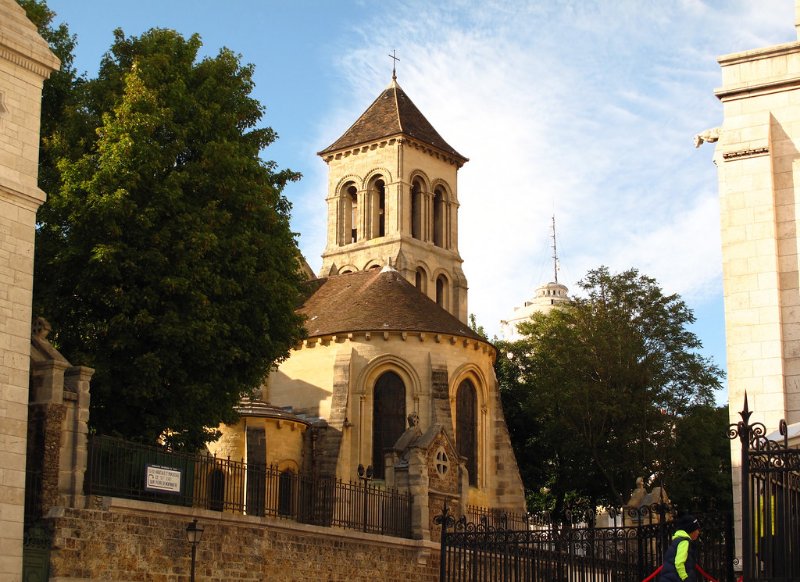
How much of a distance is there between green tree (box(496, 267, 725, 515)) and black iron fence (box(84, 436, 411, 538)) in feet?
52.5

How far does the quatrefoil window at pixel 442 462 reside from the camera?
3684 cm

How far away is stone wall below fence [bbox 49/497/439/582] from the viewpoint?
20781mm

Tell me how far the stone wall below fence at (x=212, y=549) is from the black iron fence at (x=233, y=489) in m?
0.54

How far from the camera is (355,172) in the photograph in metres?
64.4

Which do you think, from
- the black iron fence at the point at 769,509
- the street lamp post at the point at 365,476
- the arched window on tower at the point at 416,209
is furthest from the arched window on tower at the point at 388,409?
the black iron fence at the point at 769,509

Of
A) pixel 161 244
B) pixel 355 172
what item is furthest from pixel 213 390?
pixel 355 172

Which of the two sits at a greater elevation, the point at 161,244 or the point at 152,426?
the point at 161,244

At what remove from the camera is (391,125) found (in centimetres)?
6375

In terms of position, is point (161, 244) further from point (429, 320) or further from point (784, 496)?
point (429, 320)

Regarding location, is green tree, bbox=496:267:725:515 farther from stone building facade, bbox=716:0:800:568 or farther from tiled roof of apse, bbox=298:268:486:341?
stone building facade, bbox=716:0:800:568

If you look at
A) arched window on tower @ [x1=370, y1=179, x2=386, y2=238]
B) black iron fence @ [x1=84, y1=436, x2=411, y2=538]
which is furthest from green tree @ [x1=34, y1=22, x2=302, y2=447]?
arched window on tower @ [x1=370, y1=179, x2=386, y2=238]

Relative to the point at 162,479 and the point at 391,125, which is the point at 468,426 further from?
the point at 391,125

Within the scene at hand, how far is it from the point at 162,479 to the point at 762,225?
11.7 m

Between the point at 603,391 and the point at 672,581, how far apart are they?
33.3 meters
